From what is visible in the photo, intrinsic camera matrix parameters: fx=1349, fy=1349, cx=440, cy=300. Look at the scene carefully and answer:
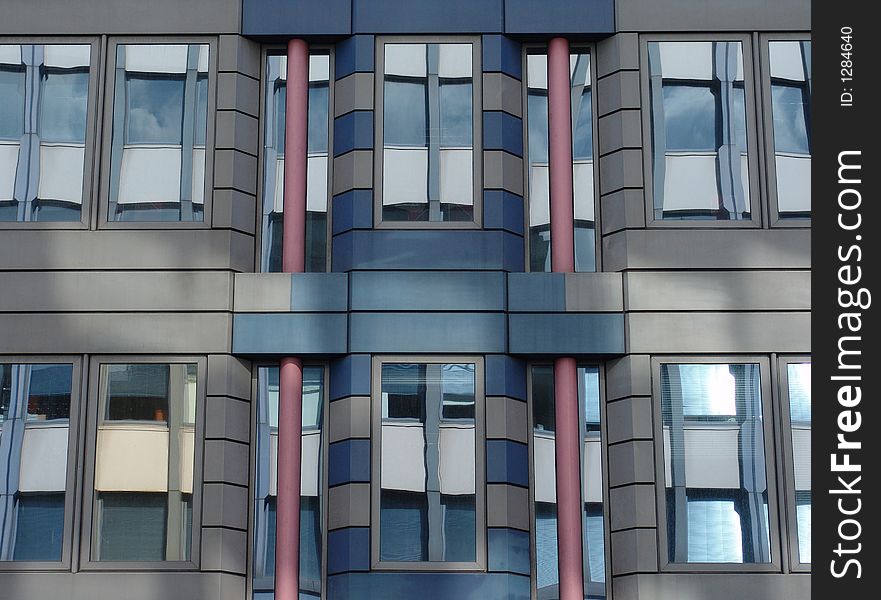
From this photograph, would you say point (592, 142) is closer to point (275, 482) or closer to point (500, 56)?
point (500, 56)

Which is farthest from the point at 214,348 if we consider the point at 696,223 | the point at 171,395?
the point at 696,223

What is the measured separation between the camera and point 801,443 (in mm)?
12930

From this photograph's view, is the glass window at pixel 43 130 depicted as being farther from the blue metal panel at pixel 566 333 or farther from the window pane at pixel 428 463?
the blue metal panel at pixel 566 333

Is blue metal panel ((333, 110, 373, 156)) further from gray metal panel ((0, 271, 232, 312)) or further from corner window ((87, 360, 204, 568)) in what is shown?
corner window ((87, 360, 204, 568))

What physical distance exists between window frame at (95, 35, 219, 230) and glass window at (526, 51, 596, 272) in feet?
10.6

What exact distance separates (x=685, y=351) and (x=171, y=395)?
16.4ft

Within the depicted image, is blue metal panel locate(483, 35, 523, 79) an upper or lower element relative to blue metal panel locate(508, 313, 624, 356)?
upper

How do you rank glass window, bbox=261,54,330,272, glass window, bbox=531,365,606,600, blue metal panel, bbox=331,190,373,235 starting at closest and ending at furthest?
glass window, bbox=531,365,606,600, blue metal panel, bbox=331,190,373,235, glass window, bbox=261,54,330,272

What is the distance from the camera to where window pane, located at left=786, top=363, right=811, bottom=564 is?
12.7 m

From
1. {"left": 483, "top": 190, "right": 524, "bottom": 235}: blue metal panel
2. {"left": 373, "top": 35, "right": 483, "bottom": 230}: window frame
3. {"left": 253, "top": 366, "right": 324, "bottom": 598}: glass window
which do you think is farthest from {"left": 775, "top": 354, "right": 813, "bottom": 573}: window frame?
{"left": 253, "top": 366, "right": 324, "bottom": 598}: glass window

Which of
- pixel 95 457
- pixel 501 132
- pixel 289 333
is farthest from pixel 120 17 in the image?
pixel 95 457

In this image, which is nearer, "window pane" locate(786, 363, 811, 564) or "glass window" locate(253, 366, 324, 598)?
"window pane" locate(786, 363, 811, 564)

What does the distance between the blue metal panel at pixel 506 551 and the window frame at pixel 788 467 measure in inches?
96.9

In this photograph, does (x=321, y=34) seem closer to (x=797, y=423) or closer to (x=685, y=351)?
(x=685, y=351)
